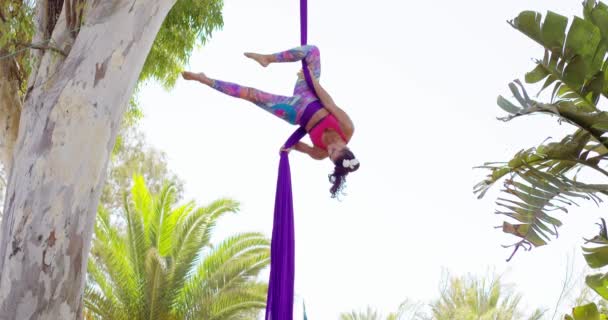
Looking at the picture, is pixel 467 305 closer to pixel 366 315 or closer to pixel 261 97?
pixel 366 315

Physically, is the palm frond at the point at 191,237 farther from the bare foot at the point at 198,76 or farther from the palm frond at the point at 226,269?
the bare foot at the point at 198,76

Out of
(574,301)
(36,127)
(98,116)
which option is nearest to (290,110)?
(98,116)

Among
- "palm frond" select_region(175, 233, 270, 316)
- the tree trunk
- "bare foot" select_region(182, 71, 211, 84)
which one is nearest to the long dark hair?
"bare foot" select_region(182, 71, 211, 84)

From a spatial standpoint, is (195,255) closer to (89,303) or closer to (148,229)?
(148,229)

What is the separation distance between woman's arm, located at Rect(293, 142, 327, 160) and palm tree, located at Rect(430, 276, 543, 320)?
7.26m

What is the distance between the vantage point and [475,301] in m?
11.8

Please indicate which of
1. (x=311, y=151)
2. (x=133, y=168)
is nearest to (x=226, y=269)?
(x=311, y=151)

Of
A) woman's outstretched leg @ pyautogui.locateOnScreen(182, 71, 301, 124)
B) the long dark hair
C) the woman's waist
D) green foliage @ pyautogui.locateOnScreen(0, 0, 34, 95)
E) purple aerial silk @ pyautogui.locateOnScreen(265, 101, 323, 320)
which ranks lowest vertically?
purple aerial silk @ pyautogui.locateOnScreen(265, 101, 323, 320)

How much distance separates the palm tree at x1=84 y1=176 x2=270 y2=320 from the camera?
889 centimetres

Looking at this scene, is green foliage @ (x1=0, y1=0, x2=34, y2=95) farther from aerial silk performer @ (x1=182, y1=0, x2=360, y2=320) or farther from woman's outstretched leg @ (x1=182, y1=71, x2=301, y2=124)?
aerial silk performer @ (x1=182, y1=0, x2=360, y2=320)

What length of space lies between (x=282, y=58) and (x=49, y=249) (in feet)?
4.88

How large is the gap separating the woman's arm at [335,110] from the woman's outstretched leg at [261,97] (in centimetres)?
14

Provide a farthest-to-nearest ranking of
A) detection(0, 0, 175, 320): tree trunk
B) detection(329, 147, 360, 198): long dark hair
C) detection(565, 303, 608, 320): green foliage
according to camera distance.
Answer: detection(565, 303, 608, 320): green foliage → detection(329, 147, 360, 198): long dark hair → detection(0, 0, 175, 320): tree trunk

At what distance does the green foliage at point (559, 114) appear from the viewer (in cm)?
429
